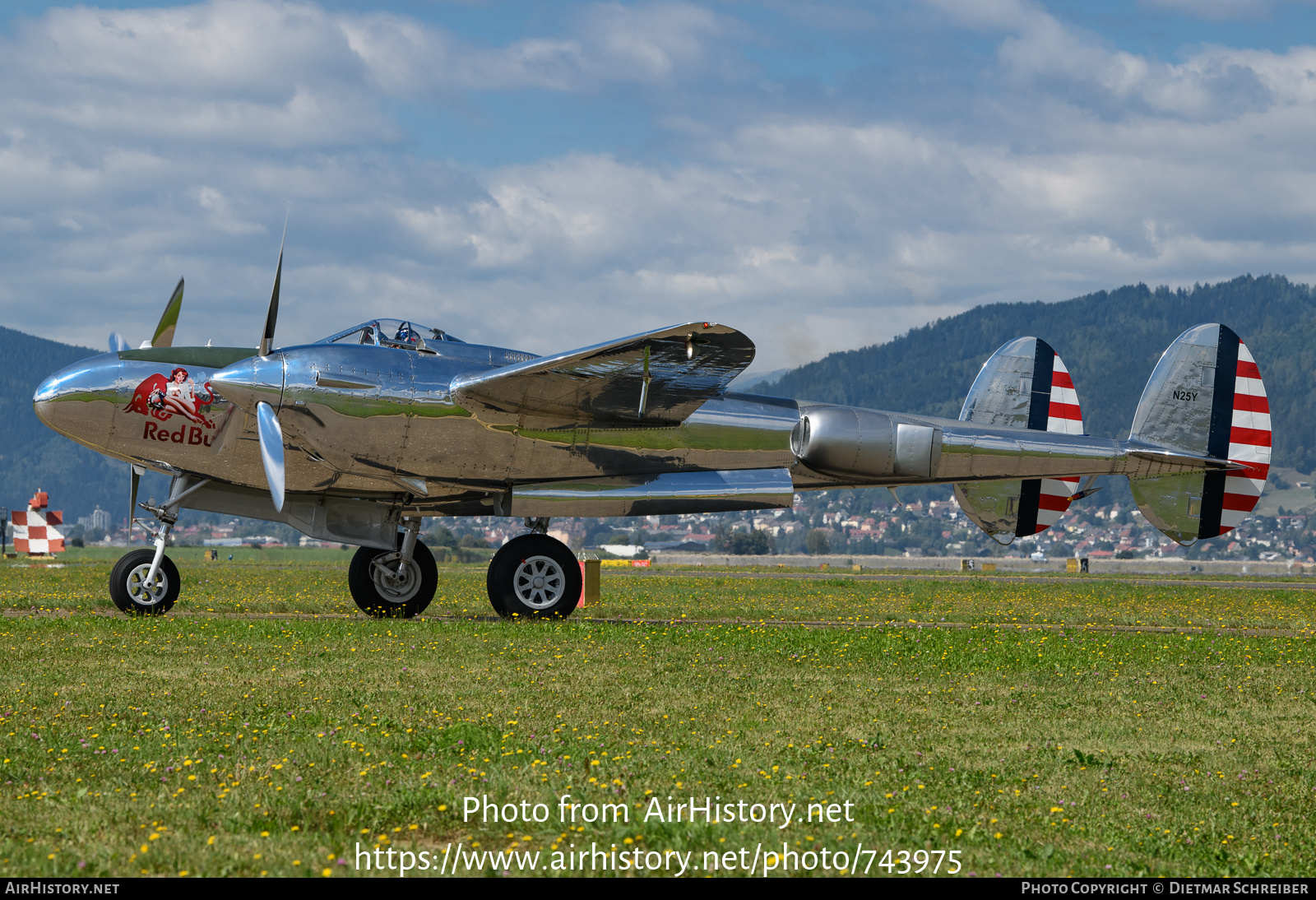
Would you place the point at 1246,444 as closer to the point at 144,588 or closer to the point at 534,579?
the point at 534,579

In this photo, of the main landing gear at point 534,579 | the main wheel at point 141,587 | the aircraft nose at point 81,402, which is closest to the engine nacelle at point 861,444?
the main landing gear at point 534,579

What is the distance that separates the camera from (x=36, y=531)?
47656 millimetres

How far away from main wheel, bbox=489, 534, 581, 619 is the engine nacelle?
13.4ft

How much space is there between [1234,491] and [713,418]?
412 inches

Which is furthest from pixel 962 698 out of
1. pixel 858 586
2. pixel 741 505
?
pixel 858 586

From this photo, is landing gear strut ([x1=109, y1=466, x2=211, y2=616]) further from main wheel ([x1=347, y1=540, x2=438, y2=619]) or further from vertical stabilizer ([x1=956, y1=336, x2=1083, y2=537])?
vertical stabilizer ([x1=956, y1=336, x2=1083, y2=537])

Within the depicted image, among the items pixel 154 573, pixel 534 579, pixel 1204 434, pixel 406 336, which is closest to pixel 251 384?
pixel 406 336

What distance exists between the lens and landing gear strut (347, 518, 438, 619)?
1786 centimetres

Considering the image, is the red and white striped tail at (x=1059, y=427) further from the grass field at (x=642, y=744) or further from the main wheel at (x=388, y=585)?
the main wheel at (x=388, y=585)

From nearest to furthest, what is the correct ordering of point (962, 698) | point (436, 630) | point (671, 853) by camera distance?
1. point (671, 853)
2. point (962, 698)
3. point (436, 630)

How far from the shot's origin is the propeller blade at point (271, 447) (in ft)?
48.4

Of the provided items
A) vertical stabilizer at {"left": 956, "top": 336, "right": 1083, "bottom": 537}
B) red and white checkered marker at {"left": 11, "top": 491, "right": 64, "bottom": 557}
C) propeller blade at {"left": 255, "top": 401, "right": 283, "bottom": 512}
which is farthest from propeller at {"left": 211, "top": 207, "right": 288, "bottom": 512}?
red and white checkered marker at {"left": 11, "top": 491, "right": 64, "bottom": 557}
